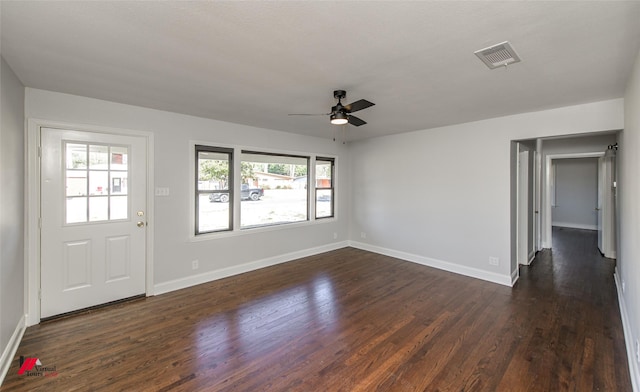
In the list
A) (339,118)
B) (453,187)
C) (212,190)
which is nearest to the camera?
(339,118)

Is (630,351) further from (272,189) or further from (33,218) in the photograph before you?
(33,218)

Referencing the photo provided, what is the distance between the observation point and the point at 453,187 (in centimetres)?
454

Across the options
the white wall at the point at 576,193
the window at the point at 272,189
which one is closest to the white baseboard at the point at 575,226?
the white wall at the point at 576,193

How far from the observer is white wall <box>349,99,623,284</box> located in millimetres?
3676

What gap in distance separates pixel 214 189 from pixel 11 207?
215 centimetres

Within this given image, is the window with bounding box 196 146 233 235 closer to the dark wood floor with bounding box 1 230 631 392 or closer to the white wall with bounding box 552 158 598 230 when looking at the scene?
the dark wood floor with bounding box 1 230 631 392

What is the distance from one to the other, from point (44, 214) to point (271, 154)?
3.06m

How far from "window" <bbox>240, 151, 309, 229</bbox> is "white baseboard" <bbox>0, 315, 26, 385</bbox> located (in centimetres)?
263

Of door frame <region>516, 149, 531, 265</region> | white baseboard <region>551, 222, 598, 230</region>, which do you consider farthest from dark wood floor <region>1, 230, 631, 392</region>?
white baseboard <region>551, 222, 598, 230</region>

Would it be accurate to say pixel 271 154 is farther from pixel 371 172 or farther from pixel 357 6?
pixel 357 6

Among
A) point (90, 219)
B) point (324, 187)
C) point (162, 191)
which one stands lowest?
point (90, 219)

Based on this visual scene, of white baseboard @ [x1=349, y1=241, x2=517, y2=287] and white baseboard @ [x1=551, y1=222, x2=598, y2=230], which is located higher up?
white baseboard @ [x1=551, y1=222, x2=598, y2=230]

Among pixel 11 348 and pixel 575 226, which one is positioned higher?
pixel 575 226

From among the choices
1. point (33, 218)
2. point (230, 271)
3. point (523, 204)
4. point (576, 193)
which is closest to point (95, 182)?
point (33, 218)
